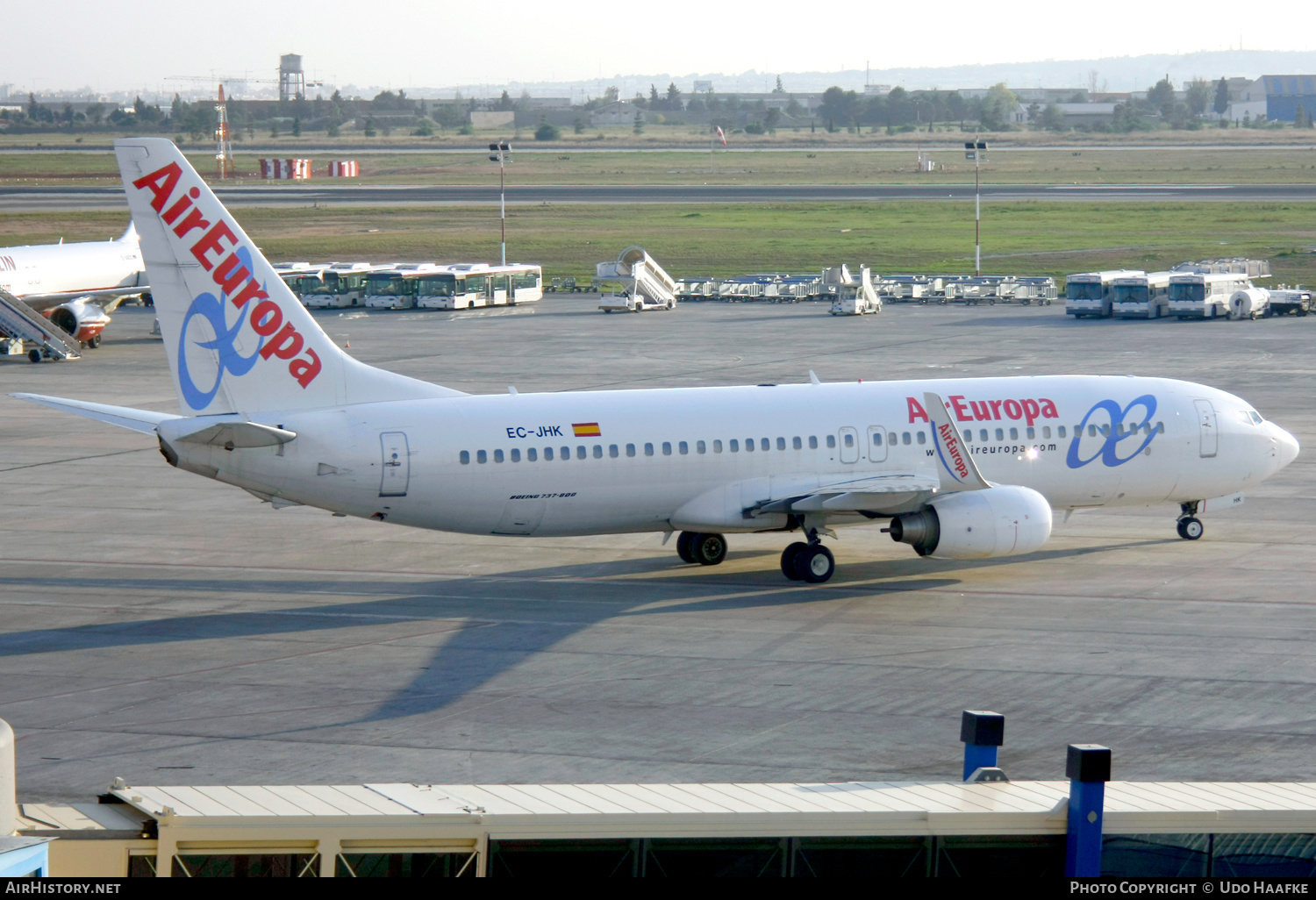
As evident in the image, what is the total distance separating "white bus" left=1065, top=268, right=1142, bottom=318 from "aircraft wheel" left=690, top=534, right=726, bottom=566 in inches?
2374

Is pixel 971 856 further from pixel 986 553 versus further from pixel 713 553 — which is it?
pixel 713 553

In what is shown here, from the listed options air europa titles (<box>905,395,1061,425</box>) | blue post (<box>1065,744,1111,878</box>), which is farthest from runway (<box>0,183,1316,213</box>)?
blue post (<box>1065,744,1111,878</box>)

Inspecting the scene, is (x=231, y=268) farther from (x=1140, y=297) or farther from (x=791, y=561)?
(x=1140, y=297)

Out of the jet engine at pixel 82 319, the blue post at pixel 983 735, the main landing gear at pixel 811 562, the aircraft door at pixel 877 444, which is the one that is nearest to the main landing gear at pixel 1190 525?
the aircraft door at pixel 877 444

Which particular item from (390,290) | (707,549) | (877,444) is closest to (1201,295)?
(390,290)

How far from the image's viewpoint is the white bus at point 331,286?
108 m

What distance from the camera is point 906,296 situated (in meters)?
107

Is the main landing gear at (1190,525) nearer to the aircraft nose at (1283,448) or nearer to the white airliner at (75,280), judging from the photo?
the aircraft nose at (1283,448)

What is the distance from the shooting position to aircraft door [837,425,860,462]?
37125 mm

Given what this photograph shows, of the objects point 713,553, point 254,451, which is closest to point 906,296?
point 713,553

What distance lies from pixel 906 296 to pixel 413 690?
8227cm

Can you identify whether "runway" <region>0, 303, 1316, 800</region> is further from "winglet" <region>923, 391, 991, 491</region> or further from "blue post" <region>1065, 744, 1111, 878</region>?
"blue post" <region>1065, 744, 1111, 878</region>

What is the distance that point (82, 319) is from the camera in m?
87.8

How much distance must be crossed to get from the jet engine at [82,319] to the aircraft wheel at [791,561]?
62.1 meters
